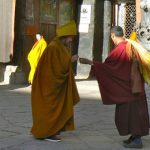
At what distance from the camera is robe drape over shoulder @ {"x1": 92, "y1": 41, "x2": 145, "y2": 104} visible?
692 centimetres

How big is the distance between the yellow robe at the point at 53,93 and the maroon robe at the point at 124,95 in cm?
49

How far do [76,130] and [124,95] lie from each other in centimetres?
153

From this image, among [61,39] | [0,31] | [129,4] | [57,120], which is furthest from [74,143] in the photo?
[129,4]

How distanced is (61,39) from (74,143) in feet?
4.78

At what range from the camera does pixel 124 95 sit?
6.92 m

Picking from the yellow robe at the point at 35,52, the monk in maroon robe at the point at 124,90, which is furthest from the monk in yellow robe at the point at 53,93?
the yellow robe at the point at 35,52

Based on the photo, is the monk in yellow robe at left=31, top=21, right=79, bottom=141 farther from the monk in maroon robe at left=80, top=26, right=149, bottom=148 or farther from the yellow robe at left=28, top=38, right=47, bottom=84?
the yellow robe at left=28, top=38, right=47, bottom=84

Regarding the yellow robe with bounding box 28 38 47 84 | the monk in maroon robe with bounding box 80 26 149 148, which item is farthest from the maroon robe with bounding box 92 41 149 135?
the yellow robe with bounding box 28 38 47 84

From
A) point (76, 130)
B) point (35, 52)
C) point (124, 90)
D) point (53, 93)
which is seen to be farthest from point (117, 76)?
point (35, 52)

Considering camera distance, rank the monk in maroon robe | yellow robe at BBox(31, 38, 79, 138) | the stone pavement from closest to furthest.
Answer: the monk in maroon robe
the stone pavement
yellow robe at BBox(31, 38, 79, 138)

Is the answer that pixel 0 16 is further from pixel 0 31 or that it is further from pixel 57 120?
pixel 57 120

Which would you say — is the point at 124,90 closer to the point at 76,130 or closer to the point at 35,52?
the point at 76,130

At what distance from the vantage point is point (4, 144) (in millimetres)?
7023

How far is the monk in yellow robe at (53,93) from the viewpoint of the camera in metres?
7.20
